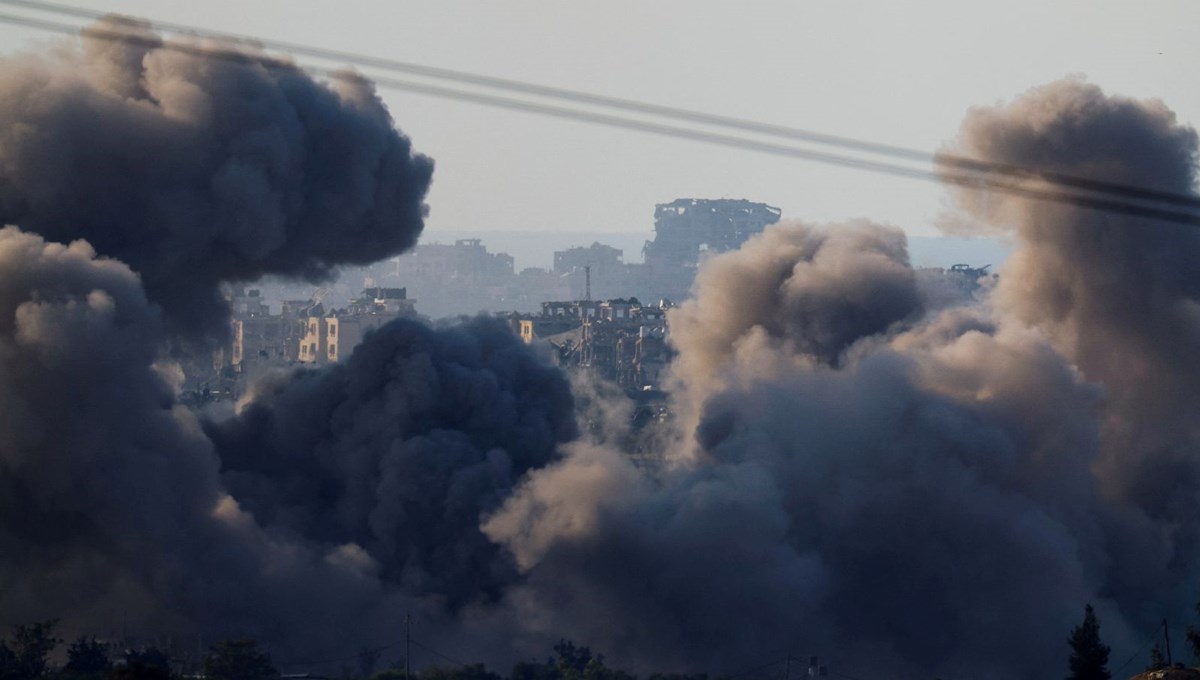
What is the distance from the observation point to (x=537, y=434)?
160 feet

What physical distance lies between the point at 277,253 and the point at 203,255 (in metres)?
2.26

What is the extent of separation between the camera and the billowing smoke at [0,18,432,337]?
43.2 m

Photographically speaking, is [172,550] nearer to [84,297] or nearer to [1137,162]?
[84,297]

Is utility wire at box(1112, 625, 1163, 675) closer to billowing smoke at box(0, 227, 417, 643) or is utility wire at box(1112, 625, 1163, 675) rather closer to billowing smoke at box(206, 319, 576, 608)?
billowing smoke at box(206, 319, 576, 608)

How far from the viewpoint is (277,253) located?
47562 mm

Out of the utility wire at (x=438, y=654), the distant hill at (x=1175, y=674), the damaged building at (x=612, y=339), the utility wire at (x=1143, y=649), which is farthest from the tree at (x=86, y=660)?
the damaged building at (x=612, y=339)

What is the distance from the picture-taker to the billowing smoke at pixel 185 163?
43.2 meters

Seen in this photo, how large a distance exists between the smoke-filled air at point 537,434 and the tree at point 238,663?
3671 mm

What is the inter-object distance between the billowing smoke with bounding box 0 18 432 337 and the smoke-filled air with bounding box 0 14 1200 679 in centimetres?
7

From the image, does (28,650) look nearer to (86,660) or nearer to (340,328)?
(86,660)

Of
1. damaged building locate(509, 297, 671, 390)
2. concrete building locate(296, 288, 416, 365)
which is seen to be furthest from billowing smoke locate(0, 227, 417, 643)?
concrete building locate(296, 288, 416, 365)

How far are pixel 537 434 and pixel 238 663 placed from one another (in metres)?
13.8

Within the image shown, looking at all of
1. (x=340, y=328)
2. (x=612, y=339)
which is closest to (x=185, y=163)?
(x=612, y=339)

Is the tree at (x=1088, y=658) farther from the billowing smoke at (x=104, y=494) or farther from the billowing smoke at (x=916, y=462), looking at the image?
the billowing smoke at (x=104, y=494)
